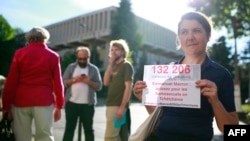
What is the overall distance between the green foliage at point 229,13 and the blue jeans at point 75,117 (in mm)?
17955

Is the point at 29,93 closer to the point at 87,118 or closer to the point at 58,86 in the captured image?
the point at 58,86

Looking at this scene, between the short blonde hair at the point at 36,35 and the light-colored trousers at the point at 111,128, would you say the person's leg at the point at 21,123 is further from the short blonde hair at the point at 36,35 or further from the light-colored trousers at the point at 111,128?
the light-colored trousers at the point at 111,128

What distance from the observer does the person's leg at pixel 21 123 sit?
14.5 ft

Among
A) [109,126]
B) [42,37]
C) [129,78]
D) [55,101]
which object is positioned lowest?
[109,126]

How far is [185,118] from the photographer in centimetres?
230

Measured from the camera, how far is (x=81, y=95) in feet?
19.6

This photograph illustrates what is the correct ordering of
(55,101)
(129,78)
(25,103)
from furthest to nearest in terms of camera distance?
(129,78)
(55,101)
(25,103)

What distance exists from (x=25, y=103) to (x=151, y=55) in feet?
225

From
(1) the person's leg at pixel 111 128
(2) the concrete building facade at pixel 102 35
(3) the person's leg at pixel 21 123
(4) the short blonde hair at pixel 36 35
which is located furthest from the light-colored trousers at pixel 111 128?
(2) the concrete building facade at pixel 102 35

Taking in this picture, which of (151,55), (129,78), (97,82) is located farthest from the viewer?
(151,55)

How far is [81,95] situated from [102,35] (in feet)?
187

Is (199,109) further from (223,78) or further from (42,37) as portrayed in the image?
(42,37)

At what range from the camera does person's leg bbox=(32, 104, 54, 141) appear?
4.42 meters

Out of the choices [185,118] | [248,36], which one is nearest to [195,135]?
[185,118]
